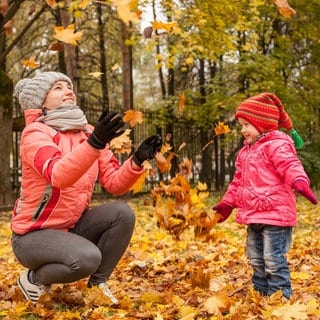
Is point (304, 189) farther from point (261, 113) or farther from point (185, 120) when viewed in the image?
point (185, 120)

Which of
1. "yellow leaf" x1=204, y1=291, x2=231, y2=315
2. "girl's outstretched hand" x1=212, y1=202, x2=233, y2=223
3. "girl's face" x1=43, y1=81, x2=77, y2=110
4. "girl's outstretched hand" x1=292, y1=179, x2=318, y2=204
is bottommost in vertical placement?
"yellow leaf" x1=204, y1=291, x2=231, y2=315

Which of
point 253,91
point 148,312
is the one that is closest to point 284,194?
point 148,312

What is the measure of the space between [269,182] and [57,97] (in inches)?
55.1

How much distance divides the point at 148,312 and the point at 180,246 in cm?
295

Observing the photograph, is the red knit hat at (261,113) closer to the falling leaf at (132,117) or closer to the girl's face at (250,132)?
the girl's face at (250,132)

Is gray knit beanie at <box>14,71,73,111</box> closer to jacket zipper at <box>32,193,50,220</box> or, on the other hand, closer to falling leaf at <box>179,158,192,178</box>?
jacket zipper at <box>32,193,50,220</box>

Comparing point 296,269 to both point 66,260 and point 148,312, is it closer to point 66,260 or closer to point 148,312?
point 148,312

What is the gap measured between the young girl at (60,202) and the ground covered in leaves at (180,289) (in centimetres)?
16

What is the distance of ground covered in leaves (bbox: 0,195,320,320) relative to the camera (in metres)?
3.30

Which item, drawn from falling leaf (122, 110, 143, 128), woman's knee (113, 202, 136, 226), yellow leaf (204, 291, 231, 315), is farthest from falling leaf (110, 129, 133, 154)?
yellow leaf (204, 291, 231, 315)

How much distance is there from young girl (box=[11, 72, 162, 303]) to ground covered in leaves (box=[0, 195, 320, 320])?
155 mm

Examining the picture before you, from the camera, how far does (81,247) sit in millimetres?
3414

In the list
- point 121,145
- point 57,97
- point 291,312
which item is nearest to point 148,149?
point 57,97

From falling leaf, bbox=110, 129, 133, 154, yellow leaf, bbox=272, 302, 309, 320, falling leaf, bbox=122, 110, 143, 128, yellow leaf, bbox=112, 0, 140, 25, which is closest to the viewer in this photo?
yellow leaf, bbox=112, 0, 140, 25
